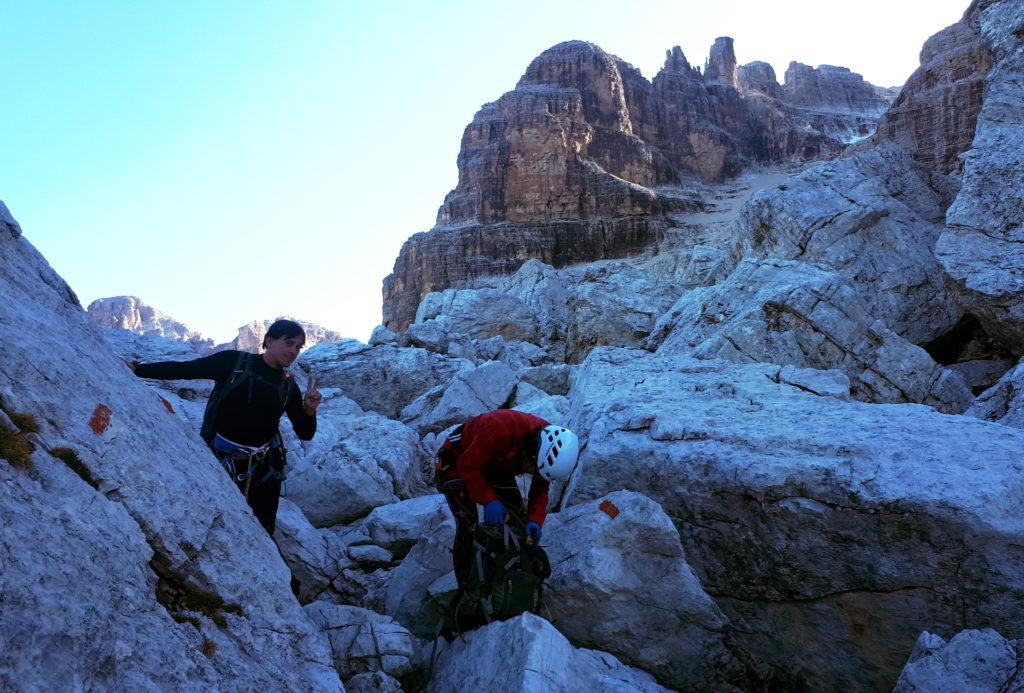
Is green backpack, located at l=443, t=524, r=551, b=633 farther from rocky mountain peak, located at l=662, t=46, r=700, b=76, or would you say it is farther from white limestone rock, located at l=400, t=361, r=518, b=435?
rocky mountain peak, located at l=662, t=46, r=700, b=76

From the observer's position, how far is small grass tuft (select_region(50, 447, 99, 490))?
350 cm

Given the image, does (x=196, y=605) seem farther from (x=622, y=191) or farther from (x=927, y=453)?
(x=622, y=191)

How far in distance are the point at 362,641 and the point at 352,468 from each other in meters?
5.06

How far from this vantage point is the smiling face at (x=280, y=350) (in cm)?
556

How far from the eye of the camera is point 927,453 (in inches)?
227

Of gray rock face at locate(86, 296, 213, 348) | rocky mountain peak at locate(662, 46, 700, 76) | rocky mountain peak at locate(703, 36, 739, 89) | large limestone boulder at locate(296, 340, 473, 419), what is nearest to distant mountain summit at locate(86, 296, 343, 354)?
gray rock face at locate(86, 296, 213, 348)

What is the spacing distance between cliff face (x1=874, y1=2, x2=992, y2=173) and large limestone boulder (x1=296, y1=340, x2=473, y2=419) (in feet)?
107

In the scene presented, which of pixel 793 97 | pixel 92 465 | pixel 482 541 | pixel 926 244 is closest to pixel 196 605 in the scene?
pixel 92 465

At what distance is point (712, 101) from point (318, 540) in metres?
109

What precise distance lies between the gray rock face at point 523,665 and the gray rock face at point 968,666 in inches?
72.0

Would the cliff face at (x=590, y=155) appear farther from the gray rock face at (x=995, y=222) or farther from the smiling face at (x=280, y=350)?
the smiling face at (x=280, y=350)

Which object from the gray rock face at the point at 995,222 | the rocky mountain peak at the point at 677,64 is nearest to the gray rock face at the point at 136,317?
the rocky mountain peak at the point at 677,64

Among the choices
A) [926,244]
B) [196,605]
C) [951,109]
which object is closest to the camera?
[196,605]

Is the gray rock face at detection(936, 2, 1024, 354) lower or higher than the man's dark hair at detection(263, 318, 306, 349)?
higher
